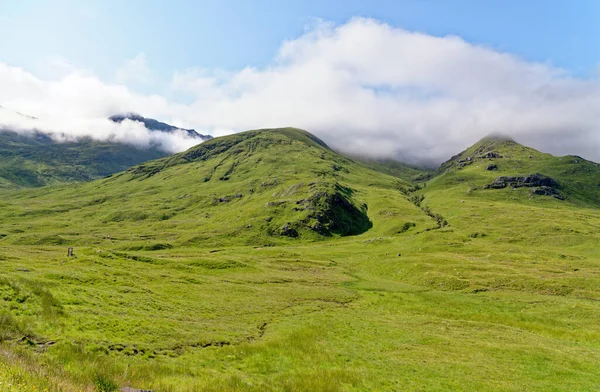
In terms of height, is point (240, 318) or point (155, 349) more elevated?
point (155, 349)

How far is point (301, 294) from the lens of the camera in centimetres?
6912

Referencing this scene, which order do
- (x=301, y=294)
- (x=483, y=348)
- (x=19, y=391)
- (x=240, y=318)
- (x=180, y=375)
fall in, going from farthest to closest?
(x=301, y=294), (x=240, y=318), (x=483, y=348), (x=180, y=375), (x=19, y=391)

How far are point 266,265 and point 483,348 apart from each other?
264 ft

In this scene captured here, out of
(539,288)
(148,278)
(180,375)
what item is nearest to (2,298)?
(180,375)

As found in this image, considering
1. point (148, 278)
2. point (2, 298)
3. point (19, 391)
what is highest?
point (19, 391)

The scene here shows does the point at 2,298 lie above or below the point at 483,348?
above

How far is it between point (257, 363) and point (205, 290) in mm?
34282

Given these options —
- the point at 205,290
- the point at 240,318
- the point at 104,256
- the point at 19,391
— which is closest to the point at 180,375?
the point at 19,391

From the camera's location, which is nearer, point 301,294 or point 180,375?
point 180,375

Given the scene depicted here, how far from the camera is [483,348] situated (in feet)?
126

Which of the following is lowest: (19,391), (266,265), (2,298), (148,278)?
(266,265)

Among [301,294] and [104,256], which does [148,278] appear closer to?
[104,256]

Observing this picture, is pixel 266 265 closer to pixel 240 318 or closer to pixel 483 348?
pixel 240 318

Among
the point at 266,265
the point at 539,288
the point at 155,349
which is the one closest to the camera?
the point at 155,349
